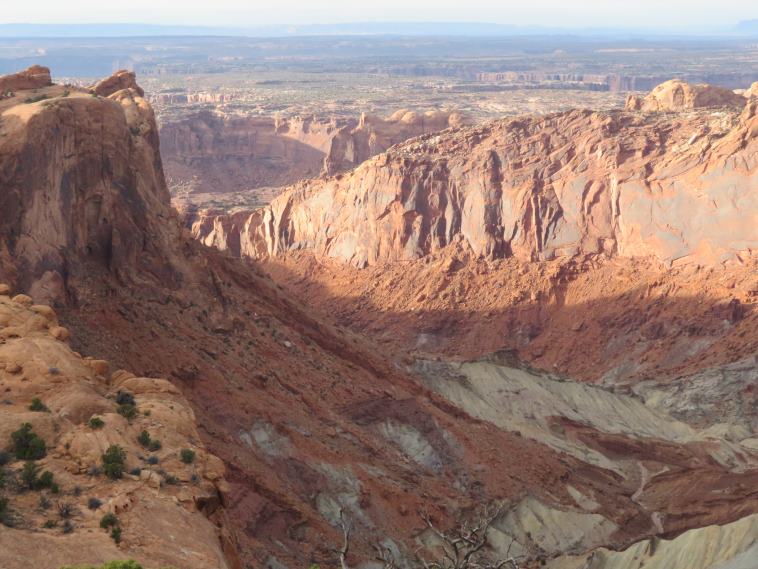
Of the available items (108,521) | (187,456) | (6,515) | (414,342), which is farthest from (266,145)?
(6,515)

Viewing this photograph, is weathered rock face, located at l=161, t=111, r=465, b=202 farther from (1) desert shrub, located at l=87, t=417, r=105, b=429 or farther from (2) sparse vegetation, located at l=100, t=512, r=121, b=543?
(2) sparse vegetation, located at l=100, t=512, r=121, b=543

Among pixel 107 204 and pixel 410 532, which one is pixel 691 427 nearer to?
pixel 410 532

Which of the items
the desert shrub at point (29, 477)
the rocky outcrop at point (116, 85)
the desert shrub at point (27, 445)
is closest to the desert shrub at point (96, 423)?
the desert shrub at point (27, 445)

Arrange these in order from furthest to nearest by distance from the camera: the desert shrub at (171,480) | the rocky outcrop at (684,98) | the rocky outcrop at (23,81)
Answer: the rocky outcrop at (684,98) < the rocky outcrop at (23,81) < the desert shrub at (171,480)

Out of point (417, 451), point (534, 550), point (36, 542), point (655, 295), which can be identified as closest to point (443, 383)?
point (417, 451)

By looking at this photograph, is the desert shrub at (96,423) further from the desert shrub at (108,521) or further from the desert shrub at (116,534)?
the desert shrub at (116,534)

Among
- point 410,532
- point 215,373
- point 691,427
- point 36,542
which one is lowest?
point 691,427
